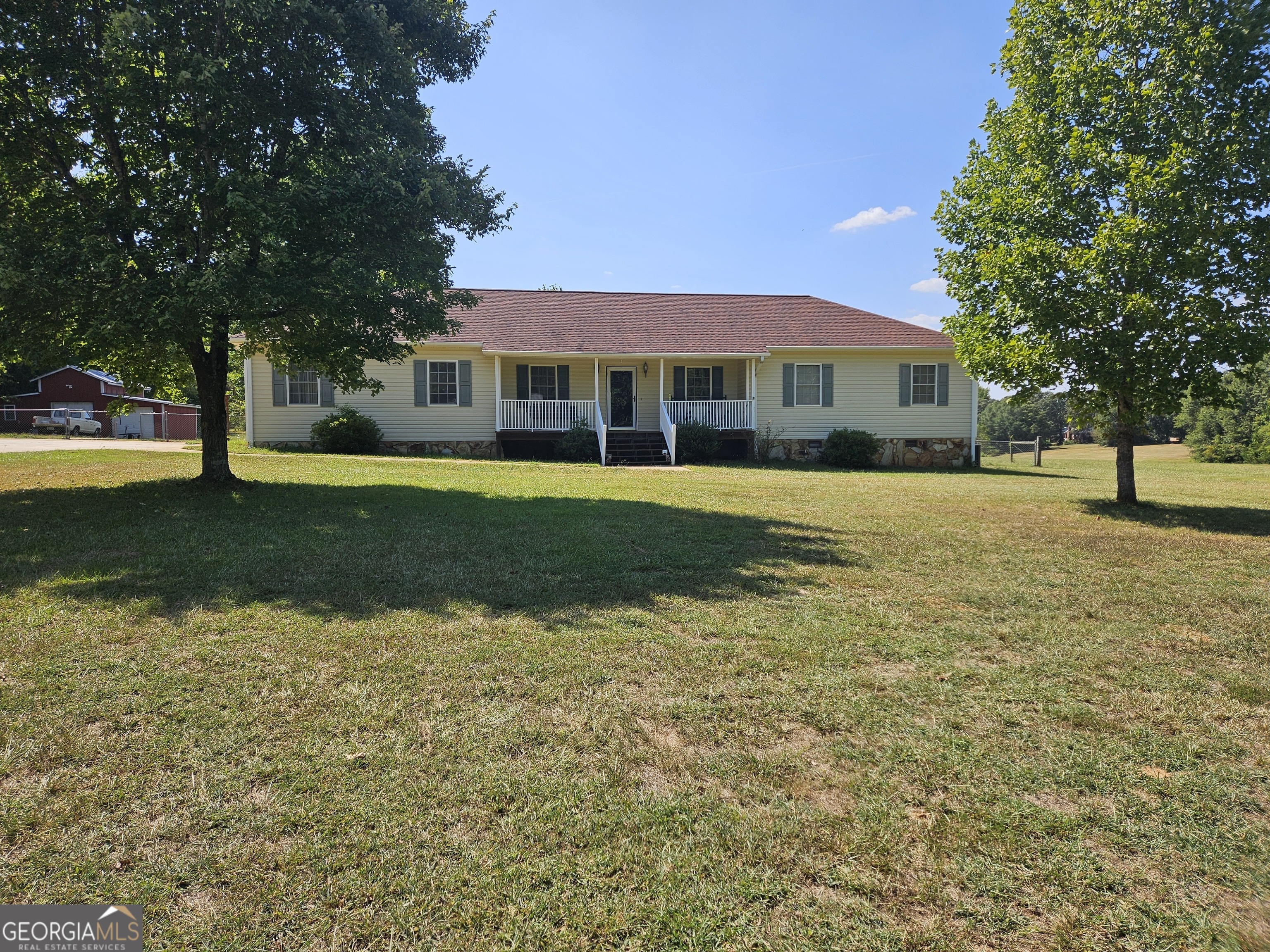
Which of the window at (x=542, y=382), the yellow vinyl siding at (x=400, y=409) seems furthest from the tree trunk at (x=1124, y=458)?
the yellow vinyl siding at (x=400, y=409)

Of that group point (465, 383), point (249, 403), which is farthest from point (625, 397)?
point (249, 403)

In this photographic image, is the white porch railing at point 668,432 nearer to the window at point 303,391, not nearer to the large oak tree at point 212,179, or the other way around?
the large oak tree at point 212,179

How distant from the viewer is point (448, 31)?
991cm

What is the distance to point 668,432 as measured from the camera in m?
17.8

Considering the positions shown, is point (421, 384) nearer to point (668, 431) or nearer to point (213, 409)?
point (668, 431)

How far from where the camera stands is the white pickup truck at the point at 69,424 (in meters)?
27.3

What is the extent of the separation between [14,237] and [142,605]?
6.03m

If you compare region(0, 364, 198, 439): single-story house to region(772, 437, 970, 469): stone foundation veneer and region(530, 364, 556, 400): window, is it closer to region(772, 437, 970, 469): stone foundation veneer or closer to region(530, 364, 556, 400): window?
region(530, 364, 556, 400): window

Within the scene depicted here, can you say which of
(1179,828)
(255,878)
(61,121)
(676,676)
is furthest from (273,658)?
(61,121)

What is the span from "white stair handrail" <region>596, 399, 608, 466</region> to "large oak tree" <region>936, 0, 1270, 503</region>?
940 centimetres

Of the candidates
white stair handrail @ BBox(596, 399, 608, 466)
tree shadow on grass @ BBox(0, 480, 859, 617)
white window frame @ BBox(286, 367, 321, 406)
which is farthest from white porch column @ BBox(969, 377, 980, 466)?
white window frame @ BBox(286, 367, 321, 406)

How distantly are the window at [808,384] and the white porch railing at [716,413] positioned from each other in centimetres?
190

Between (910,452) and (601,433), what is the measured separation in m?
9.97

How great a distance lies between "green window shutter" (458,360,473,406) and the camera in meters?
19.1
